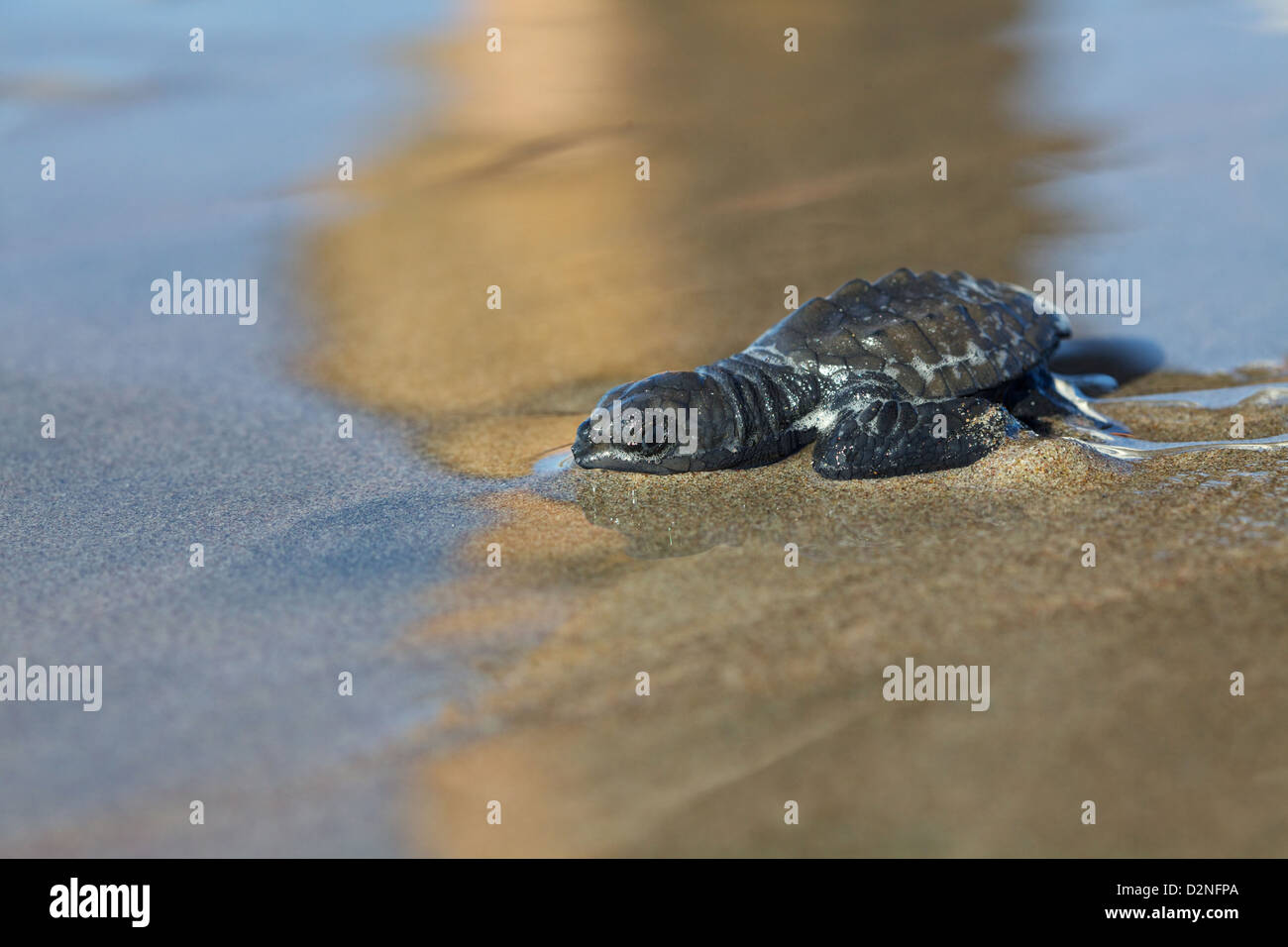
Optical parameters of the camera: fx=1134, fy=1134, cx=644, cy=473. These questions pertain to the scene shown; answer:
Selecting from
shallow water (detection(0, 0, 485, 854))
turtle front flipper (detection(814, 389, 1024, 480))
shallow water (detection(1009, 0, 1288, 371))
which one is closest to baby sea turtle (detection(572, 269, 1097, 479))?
turtle front flipper (detection(814, 389, 1024, 480))

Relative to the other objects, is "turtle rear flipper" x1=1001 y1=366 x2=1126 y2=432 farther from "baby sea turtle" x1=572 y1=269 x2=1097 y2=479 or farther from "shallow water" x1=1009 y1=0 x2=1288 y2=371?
"shallow water" x1=1009 y1=0 x2=1288 y2=371

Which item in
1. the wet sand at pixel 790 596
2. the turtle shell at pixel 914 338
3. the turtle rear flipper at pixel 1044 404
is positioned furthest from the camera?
the turtle rear flipper at pixel 1044 404

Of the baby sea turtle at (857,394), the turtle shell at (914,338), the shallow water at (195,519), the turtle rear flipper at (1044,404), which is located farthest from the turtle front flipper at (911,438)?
the shallow water at (195,519)

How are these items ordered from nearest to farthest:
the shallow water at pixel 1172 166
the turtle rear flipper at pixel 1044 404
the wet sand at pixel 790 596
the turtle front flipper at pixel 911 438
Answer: the wet sand at pixel 790 596, the turtle front flipper at pixel 911 438, the turtle rear flipper at pixel 1044 404, the shallow water at pixel 1172 166

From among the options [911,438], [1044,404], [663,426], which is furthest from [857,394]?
[1044,404]

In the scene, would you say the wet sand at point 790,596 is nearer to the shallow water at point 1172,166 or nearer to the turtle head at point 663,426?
the turtle head at point 663,426
